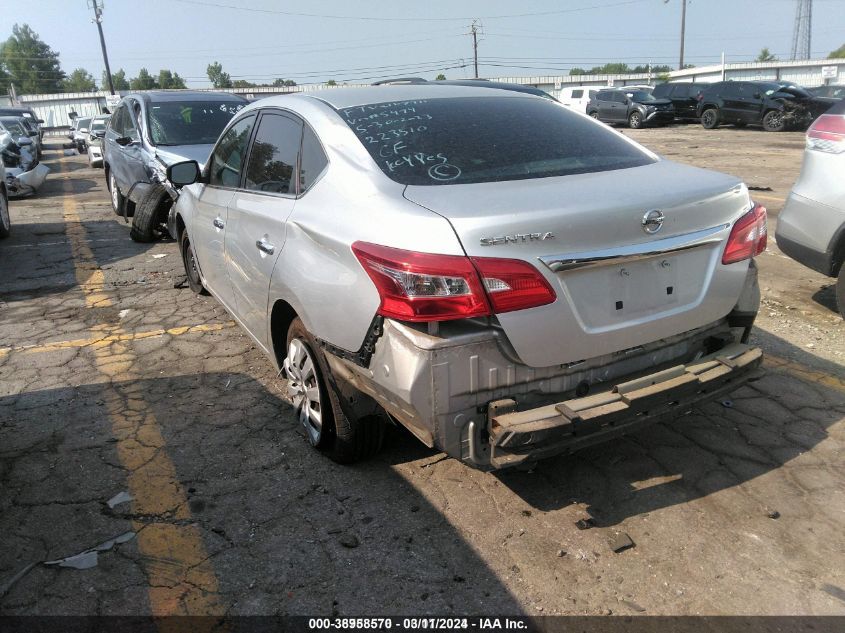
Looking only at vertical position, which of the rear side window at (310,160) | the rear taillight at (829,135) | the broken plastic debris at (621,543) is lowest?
the broken plastic debris at (621,543)

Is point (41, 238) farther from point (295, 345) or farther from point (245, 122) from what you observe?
point (295, 345)

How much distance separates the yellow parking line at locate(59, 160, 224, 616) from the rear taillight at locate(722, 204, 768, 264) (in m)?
2.52

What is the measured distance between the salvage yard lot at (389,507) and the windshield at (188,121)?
479cm

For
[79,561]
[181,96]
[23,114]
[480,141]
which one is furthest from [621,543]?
[23,114]

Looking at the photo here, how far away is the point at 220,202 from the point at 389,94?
1405 millimetres

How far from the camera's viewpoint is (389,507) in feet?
Result: 9.67

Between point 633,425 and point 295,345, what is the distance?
1704mm

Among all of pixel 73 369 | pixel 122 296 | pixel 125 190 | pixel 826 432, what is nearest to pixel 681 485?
pixel 826 432

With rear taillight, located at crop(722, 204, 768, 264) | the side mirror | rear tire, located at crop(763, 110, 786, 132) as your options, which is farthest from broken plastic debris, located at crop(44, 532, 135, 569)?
rear tire, located at crop(763, 110, 786, 132)

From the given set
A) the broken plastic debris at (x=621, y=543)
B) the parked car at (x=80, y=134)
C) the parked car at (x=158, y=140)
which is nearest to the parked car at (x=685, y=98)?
the parked car at (x=158, y=140)

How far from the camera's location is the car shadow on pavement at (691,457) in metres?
2.96

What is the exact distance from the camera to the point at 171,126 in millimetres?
8844

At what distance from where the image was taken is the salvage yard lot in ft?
7.99

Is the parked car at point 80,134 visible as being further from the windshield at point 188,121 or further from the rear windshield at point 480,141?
the rear windshield at point 480,141
